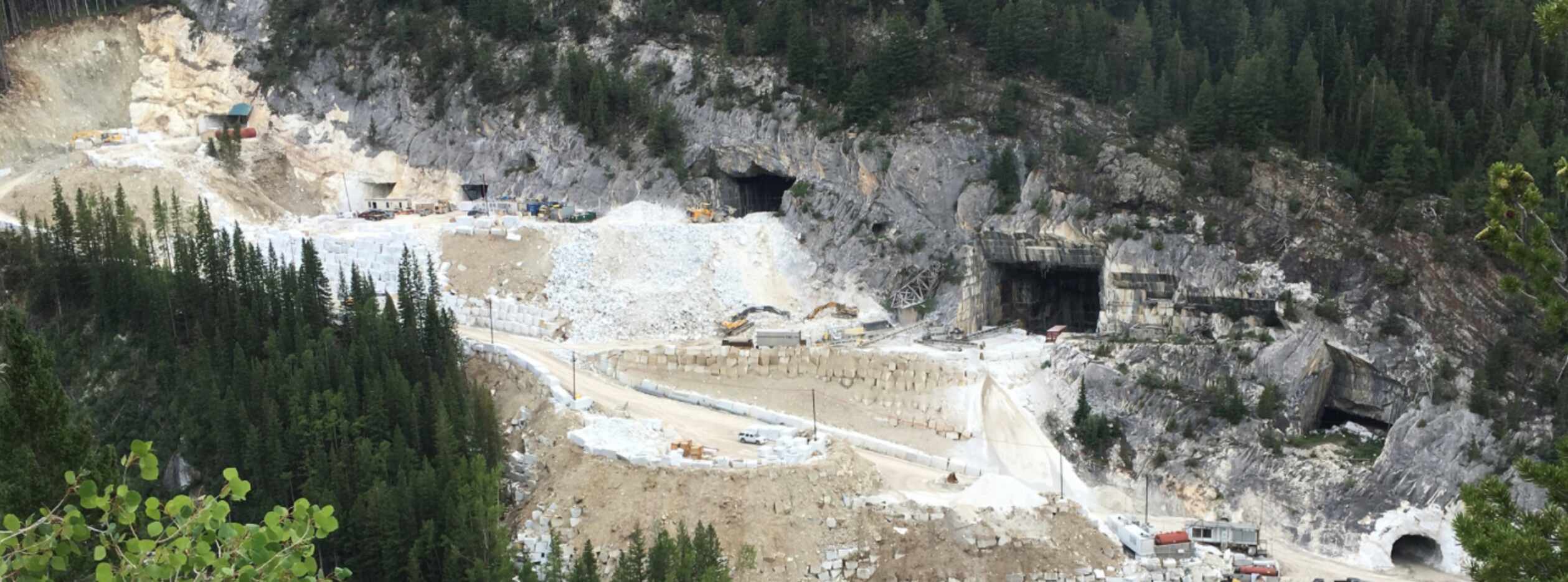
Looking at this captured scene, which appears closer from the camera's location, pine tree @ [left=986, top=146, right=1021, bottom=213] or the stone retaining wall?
the stone retaining wall

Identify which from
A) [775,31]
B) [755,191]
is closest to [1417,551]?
[755,191]

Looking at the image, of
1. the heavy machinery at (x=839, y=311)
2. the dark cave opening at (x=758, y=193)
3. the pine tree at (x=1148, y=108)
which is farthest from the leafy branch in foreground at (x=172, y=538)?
the dark cave opening at (x=758, y=193)

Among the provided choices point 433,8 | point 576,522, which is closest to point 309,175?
point 433,8

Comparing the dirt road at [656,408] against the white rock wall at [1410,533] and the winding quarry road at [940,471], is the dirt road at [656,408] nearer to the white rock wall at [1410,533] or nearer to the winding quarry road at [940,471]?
the winding quarry road at [940,471]

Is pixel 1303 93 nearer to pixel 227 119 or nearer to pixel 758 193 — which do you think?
pixel 758 193

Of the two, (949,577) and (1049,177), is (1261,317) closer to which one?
(1049,177)

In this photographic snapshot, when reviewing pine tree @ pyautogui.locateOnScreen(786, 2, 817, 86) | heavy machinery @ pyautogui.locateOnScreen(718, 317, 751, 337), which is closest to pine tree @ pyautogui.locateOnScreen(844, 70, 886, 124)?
pine tree @ pyautogui.locateOnScreen(786, 2, 817, 86)

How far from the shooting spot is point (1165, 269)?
2653 inches

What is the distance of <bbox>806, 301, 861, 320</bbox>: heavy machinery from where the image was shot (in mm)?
72562

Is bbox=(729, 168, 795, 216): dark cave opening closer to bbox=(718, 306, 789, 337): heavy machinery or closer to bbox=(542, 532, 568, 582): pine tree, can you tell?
bbox=(718, 306, 789, 337): heavy machinery

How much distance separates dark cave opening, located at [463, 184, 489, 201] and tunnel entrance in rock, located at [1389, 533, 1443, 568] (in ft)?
167

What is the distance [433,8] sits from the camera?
9144 cm

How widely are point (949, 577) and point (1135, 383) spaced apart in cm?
1738

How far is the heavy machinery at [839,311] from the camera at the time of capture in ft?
238
